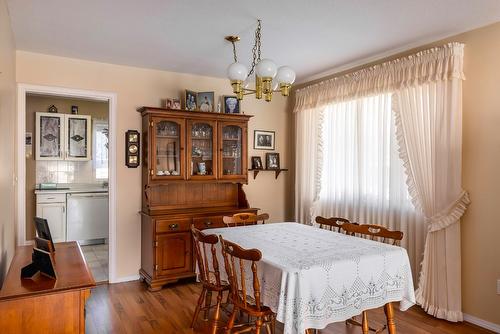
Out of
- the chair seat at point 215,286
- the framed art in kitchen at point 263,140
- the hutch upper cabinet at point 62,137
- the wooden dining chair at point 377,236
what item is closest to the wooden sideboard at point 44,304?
the chair seat at point 215,286

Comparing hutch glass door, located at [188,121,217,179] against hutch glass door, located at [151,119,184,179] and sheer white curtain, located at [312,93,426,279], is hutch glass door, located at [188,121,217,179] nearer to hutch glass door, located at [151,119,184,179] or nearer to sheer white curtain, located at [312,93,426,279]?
hutch glass door, located at [151,119,184,179]

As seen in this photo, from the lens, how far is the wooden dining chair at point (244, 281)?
2051 millimetres

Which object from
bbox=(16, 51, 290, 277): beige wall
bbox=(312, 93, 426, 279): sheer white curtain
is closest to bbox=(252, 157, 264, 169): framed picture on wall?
bbox=(16, 51, 290, 277): beige wall

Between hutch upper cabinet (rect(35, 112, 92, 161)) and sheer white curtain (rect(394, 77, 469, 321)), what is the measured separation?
16.3 feet

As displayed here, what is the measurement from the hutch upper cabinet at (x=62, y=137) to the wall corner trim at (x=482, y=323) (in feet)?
18.6

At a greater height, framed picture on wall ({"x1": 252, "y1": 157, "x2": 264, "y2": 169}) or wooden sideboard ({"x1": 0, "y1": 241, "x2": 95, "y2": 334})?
framed picture on wall ({"x1": 252, "y1": 157, "x2": 264, "y2": 169})

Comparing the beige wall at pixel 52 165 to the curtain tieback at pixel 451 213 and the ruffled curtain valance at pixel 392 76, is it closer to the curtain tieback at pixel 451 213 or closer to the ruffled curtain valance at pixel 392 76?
the ruffled curtain valance at pixel 392 76

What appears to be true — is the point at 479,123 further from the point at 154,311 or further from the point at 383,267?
the point at 154,311

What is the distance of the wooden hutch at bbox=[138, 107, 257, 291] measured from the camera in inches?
152

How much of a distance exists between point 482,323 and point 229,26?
125 inches

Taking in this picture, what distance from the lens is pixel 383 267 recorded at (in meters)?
2.21

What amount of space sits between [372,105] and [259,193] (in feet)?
6.38

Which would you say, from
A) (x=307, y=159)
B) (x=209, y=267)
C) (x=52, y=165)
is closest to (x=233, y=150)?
(x=307, y=159)

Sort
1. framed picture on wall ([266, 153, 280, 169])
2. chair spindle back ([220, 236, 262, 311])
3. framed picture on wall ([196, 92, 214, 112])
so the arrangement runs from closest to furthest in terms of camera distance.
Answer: chair spindle back ([220, 236, 262, 311]), framed picture on wall ([196, 92, 214, 112]), framed picture on wall ([266, 153, 280, 169])
